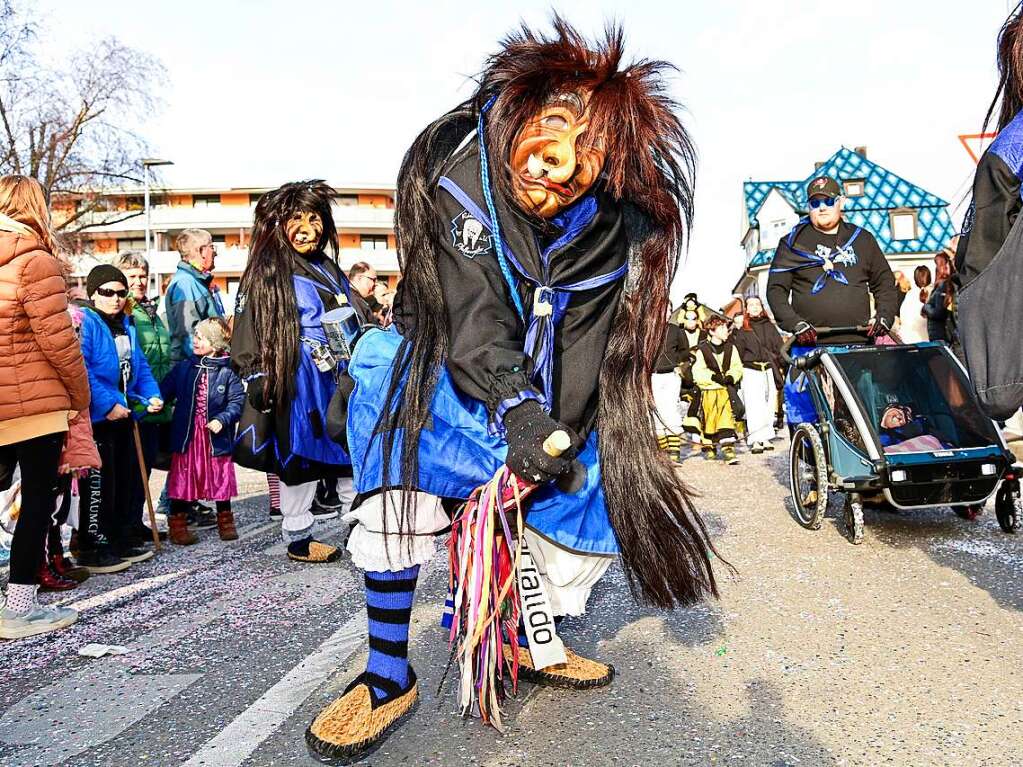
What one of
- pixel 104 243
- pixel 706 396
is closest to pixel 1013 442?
pixel 706 396

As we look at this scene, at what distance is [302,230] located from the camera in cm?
439

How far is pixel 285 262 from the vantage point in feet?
14.4

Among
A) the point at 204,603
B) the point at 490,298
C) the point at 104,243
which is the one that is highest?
the point at 104,243

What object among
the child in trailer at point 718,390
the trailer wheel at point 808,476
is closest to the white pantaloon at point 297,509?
the trailer wheel at point 808,476

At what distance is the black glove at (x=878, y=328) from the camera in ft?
16.9

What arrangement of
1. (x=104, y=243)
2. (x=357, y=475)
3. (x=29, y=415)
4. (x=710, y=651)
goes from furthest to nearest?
(x=104, y=243) → (x=29, y=415) → (x=710, y=651) → (x=357, y=475)

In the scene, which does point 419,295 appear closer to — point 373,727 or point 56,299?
point 373,727

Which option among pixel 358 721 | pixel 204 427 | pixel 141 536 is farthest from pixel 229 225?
pixel 358 721

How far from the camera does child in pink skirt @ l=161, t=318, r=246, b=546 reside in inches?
214

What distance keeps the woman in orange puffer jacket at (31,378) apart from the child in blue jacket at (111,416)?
1.06 metres

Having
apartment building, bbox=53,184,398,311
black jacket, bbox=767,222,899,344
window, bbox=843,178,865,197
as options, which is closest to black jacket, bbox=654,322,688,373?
black jacket, bbox=767,222,899,344

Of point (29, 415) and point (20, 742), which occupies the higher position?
point (29, 415)

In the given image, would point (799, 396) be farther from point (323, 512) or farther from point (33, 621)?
point (33, 621)

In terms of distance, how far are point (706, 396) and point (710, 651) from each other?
266 inches
